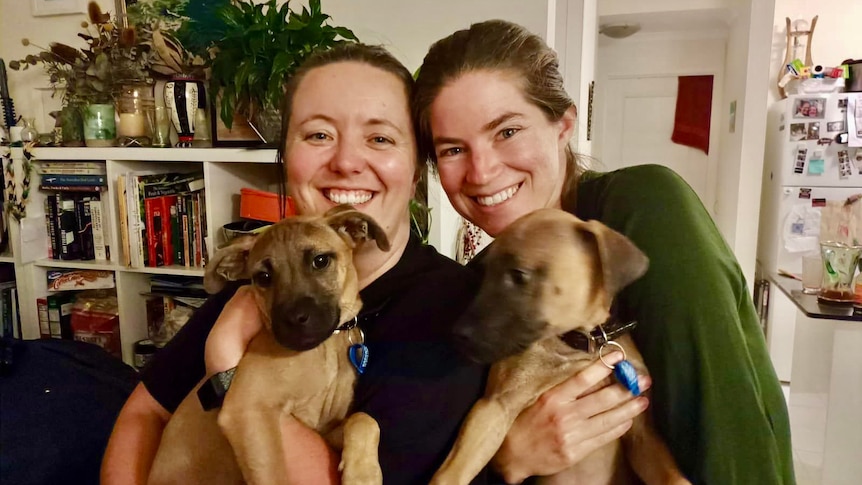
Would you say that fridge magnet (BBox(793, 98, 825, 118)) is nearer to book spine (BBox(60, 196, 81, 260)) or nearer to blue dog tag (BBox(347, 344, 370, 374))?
blue dog tag (BBox(347, 344, 370, 374))

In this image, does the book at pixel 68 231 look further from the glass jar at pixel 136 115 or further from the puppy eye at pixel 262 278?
the puppy eye at pixel 262 278

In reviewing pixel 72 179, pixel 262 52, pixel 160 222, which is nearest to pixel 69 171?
pixel 72 179

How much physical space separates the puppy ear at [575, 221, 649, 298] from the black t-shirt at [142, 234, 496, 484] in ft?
1.05

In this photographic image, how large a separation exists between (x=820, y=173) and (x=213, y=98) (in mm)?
4269

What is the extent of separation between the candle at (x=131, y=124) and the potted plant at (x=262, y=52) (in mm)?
576

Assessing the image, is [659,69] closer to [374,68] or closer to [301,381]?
[374,68]

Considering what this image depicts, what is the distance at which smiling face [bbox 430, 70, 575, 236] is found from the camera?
4.52 ft

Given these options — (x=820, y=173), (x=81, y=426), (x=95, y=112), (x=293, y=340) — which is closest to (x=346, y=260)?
(x=293, y=340)

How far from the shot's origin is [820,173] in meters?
4.43

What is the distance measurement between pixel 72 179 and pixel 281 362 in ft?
7.77

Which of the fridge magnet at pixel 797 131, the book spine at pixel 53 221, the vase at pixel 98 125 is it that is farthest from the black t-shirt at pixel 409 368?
the fridge magnet at pixel 797 131

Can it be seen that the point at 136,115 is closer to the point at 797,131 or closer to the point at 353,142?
the point at 353,142

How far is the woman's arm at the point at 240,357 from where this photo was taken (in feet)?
3.91

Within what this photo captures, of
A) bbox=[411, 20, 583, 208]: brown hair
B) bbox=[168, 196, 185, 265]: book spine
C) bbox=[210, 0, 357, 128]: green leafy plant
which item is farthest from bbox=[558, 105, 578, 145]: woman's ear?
bbox=[168, 196, 185, 265]: book spine
